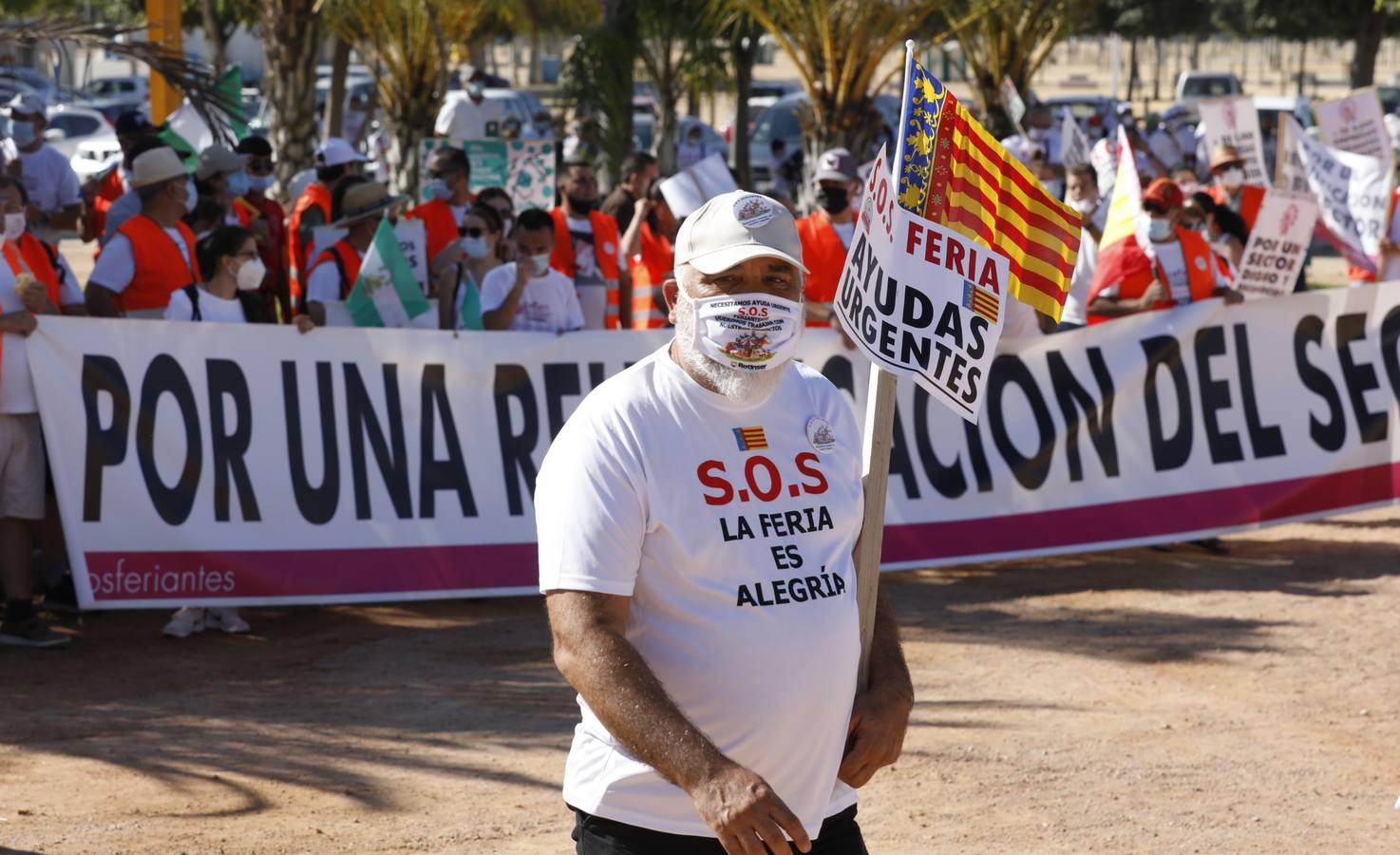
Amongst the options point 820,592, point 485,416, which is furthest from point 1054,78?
point 820,592

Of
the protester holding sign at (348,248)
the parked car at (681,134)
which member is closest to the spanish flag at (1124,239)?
the protester holding sign at (348,248)

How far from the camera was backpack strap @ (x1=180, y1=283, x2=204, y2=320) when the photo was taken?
26.9 ft

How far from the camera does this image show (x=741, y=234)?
3146 millimetres

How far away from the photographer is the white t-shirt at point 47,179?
14.3m

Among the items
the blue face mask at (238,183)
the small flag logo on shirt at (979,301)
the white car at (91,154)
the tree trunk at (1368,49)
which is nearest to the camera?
the small flag logo on shirt at (979,301)

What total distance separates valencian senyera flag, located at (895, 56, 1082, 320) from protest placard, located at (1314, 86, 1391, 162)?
35.3 ft

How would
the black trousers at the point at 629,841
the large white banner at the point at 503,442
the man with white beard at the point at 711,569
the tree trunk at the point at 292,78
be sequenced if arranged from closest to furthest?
the man with white beard at the point at 711,569 < the black trousers at the point at 629,841 < the large white banner at the point at 503,442 < the tree trunk at the point at 292,78

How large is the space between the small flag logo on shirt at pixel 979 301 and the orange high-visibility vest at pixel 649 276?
23.6 feet

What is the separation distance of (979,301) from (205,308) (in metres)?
5.44

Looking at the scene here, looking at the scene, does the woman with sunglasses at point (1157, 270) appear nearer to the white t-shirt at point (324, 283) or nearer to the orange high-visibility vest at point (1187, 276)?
the orange high-visibility vest at point (1187, 276)

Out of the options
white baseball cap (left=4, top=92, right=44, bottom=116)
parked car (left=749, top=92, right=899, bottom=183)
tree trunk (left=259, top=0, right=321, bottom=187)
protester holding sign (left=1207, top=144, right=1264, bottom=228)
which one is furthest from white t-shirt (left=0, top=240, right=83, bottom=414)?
parked car (left=749, top=92, right=899, bottom=183)

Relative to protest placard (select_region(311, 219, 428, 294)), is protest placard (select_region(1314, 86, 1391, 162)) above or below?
above

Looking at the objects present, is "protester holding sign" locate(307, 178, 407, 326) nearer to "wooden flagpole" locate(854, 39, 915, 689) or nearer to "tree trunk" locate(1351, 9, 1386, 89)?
"wooden flagpole" locate(854, 39, 915, 689)

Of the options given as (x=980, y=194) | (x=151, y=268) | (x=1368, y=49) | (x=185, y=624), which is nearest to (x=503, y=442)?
(x=185, y=624)
